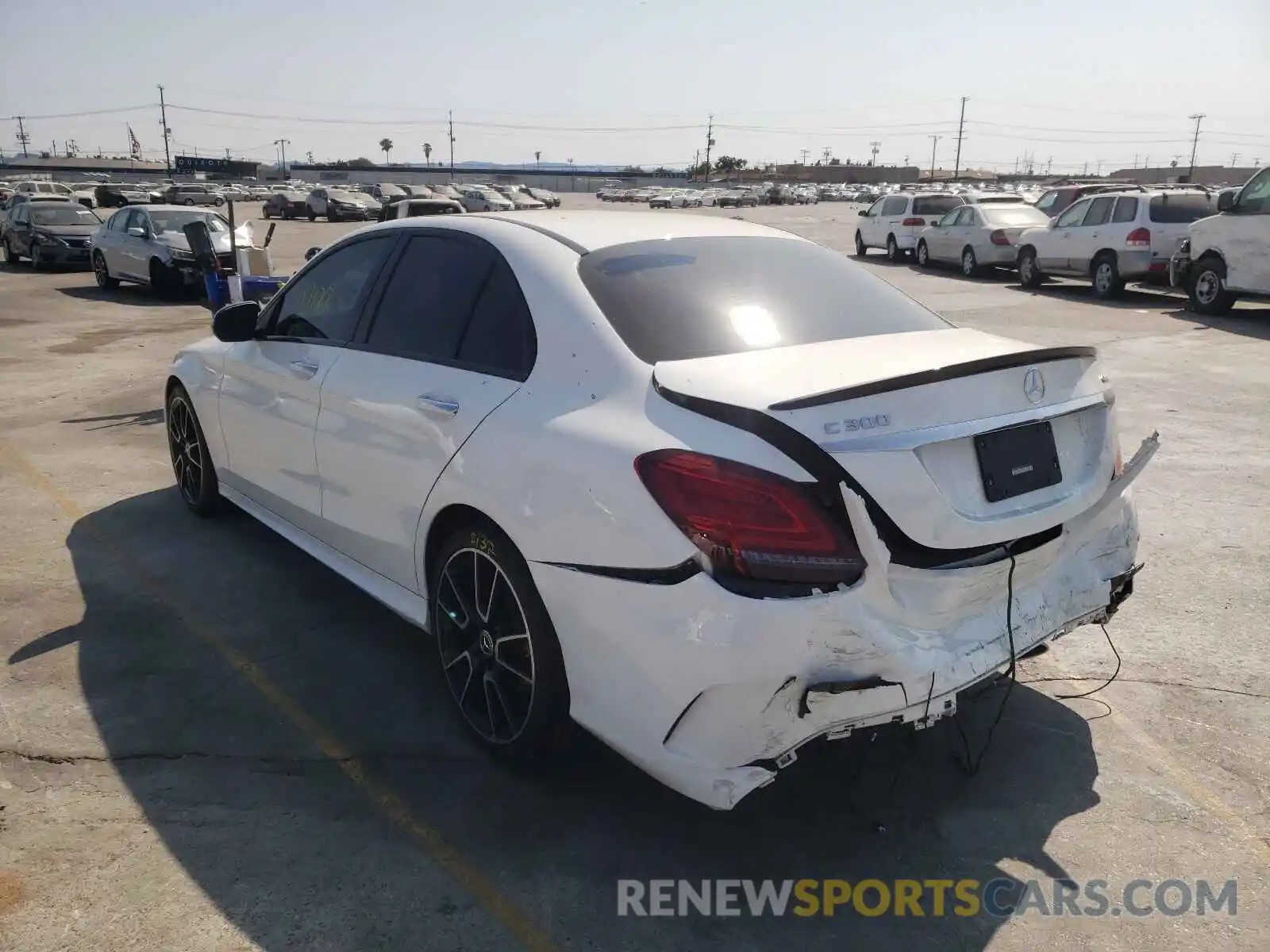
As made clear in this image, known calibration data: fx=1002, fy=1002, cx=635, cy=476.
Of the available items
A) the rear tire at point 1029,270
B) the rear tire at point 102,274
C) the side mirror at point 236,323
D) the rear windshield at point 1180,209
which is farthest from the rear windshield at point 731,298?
the rear tire at point 102,274

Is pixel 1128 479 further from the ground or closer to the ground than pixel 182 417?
further from the ground

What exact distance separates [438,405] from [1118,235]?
1686 centimetres

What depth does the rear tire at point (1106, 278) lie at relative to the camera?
17203mm

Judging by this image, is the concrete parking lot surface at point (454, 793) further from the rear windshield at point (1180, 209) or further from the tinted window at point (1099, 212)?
the tinted window at point (1099, 212)

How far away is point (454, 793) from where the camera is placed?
10.6ft

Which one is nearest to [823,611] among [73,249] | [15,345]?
[15,345]

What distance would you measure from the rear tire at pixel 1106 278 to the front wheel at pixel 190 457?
1596 centimetres

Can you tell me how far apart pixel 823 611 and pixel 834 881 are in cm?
88

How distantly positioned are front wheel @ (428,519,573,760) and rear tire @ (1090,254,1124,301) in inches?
660

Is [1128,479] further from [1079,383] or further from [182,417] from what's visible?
[182,417]

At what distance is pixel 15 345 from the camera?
42.0 ft

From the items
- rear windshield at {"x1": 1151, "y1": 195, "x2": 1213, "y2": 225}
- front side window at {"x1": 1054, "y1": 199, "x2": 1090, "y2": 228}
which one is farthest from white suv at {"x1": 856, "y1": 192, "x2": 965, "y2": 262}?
rear windshield at {"x1": 1151, "y1": 195, "x2": 1213, "y2": 225}

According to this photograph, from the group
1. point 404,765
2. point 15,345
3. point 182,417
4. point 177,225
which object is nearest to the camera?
point 404,765

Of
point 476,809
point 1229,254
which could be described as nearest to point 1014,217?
point 1229,254
